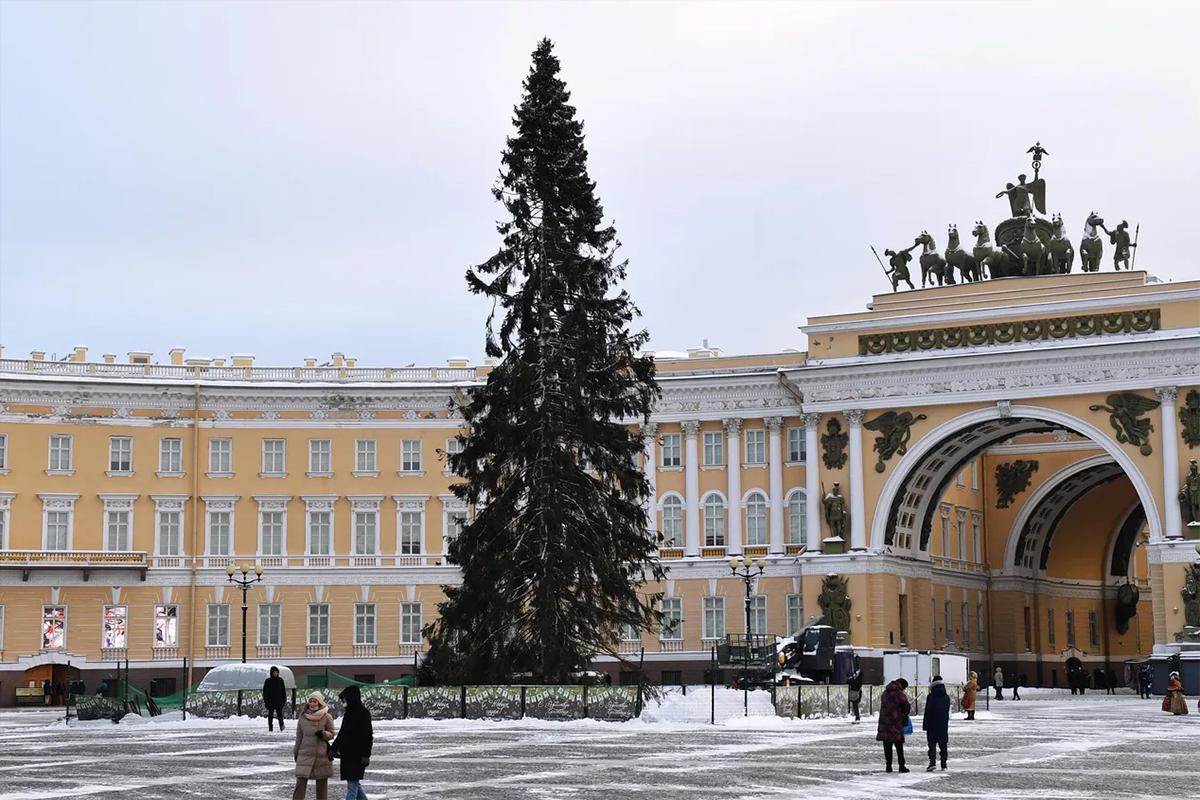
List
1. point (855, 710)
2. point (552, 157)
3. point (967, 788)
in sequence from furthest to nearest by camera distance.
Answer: point (552, 157), point (855, 710), point (967, 788)

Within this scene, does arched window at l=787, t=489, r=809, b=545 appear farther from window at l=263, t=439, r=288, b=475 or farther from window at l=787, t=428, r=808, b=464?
window at l=263, t=439, r=288, b=475

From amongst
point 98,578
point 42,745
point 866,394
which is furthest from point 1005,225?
point 42,745

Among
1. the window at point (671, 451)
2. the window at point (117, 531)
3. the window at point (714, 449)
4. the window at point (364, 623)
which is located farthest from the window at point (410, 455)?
the window at point (714, 449)

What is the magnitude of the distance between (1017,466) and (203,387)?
37099 millimetres

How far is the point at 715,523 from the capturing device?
261 feet

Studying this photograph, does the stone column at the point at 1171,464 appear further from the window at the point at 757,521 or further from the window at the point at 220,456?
the window at the point at 220,456

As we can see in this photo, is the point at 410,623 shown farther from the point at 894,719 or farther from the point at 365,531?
the point at 894,719

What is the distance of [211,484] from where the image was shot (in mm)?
78625

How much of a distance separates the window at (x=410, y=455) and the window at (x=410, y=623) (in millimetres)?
5742

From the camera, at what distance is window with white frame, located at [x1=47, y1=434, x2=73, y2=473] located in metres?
76.6

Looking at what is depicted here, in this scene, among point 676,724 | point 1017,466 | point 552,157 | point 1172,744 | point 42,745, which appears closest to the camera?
point 1172,744

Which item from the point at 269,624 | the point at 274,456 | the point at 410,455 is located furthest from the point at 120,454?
the point at 410,455

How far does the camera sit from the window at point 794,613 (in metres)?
76.8

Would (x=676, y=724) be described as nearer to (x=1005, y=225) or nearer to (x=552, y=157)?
(x=552, y=157)
